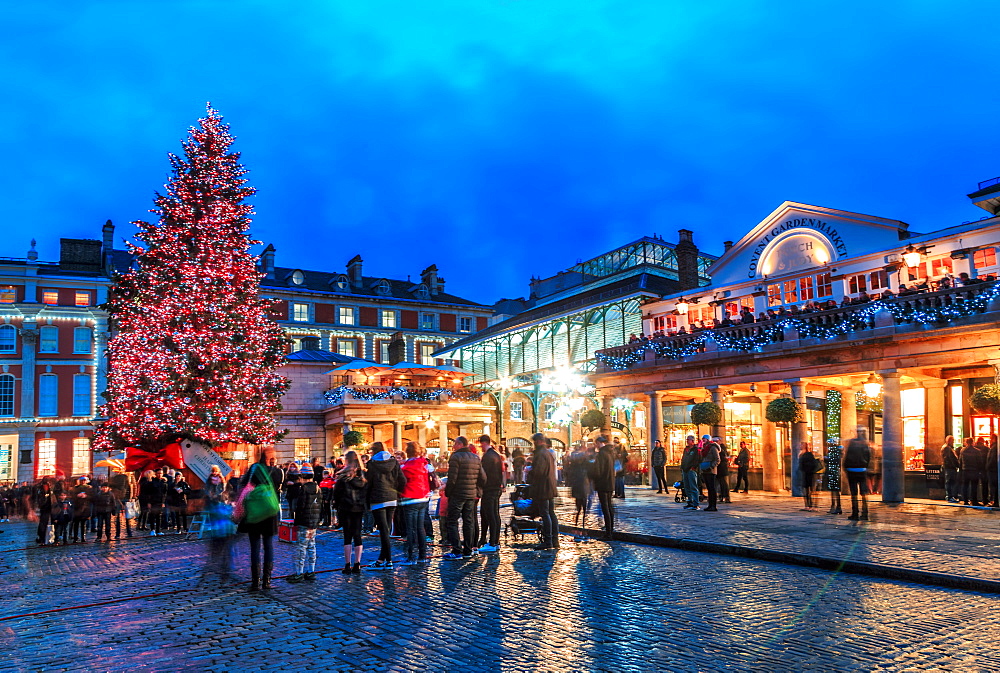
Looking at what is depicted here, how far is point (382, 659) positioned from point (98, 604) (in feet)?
16.2

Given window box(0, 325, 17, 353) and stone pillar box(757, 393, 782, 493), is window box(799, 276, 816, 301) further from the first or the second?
window box(0, 325, 17, 353)

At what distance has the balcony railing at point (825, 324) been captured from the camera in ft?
58.8

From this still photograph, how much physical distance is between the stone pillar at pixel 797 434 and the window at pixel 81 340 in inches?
1816

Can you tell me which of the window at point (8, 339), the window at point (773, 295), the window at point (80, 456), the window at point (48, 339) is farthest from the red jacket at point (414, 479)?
the window at point (8, 339)

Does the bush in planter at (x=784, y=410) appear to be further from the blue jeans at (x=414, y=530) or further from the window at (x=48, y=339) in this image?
the window at (x=48, y=339)

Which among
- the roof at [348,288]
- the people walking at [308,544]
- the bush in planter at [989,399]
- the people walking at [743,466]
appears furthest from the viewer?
the roof at [348,288]

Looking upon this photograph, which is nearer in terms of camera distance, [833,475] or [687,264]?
[833,475]

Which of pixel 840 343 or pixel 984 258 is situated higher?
pixel 984 258

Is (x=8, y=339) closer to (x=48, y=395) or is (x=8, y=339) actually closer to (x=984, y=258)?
(x=48, y=395)

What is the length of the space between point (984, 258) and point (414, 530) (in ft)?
61.4

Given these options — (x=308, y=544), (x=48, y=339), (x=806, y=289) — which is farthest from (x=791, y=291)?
(x=48, y=339)

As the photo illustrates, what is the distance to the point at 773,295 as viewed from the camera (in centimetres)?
2803

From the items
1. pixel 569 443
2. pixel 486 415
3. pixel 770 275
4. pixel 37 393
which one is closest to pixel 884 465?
pixel 770 275

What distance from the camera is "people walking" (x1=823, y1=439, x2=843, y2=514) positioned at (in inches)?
656
